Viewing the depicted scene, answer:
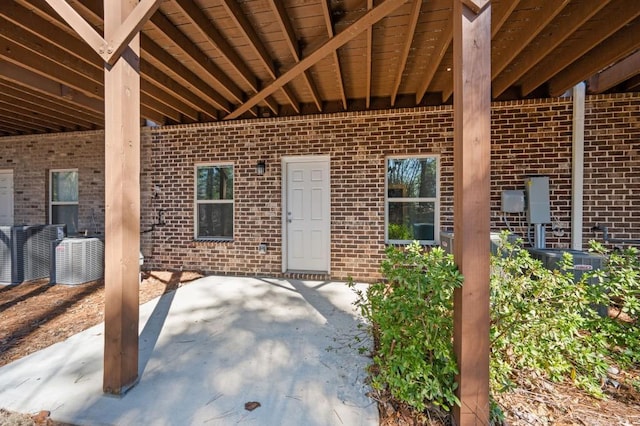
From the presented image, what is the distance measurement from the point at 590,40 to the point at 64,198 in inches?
346

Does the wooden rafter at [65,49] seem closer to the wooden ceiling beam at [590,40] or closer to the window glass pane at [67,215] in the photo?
the window glass pane at [67,215]

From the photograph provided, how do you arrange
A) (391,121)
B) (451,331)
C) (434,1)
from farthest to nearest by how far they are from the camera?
(391,121) → (434,1) → (451,331)

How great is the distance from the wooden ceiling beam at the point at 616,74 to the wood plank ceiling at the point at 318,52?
0.01 metres

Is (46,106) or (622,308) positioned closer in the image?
(622,308)

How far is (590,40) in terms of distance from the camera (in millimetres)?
3023

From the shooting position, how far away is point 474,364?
5.30 ft

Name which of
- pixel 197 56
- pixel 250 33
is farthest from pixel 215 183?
pixel 250 33

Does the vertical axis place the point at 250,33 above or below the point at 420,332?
above

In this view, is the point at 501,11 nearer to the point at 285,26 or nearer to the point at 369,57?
the point at 369,57

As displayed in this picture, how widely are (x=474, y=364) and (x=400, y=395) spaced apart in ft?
1.49

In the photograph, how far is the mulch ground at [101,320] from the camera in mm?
1722

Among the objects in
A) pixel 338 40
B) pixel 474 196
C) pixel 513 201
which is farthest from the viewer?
pixel 513 201

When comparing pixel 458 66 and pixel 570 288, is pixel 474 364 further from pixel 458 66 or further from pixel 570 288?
pixel 458 66

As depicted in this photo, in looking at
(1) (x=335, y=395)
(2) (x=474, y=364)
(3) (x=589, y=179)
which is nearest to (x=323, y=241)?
(1) (x=335, y=395)
